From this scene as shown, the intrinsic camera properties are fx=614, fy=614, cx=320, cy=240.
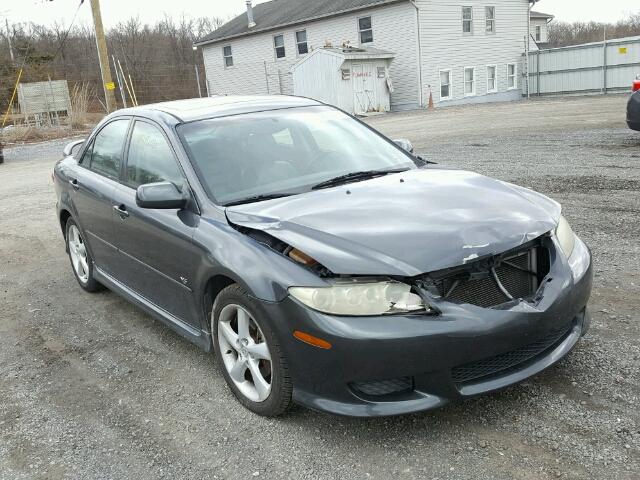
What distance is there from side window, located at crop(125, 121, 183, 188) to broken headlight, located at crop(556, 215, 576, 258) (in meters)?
2.18

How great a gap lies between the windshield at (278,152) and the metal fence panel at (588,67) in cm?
2682

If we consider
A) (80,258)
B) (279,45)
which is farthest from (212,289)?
(279,45)

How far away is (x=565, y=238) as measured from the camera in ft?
10.7

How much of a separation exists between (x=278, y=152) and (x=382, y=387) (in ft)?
5.97

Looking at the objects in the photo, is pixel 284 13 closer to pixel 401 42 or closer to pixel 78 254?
pixel 401 42

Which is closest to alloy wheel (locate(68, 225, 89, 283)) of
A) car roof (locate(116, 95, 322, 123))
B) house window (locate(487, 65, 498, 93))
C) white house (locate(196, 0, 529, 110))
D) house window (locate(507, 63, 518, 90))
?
car roof (locate(116, 95, 322, 123))

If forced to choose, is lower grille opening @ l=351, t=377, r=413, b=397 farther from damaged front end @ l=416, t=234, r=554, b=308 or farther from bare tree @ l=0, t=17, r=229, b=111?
bare tree @ l=0, t=17, r=229, b=111

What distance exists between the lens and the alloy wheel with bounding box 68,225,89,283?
5361 millimetres

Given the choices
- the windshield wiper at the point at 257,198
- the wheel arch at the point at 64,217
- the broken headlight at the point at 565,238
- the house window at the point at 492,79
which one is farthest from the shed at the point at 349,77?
the broken headlight at the point at 565,238

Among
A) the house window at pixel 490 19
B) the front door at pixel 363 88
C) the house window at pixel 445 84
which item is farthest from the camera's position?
the house window at pixel 490 19

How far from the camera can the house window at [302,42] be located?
31.6 metres

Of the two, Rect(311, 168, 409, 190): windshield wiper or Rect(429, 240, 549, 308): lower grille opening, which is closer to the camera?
Rect(429, 240, 549, 308): lower grille opening

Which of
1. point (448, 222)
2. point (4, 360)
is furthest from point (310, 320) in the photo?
point (4, 360)

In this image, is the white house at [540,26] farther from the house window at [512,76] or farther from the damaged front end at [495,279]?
the damaged front end at [495,279]
